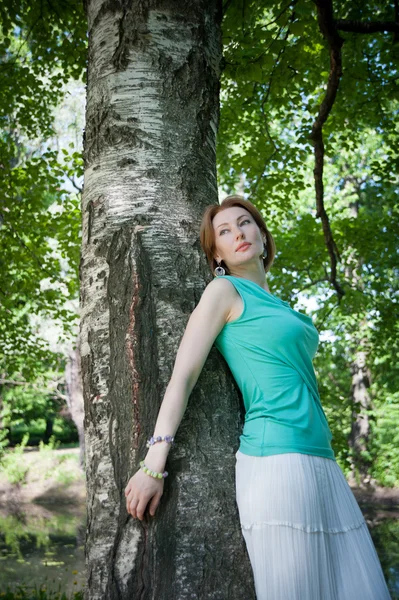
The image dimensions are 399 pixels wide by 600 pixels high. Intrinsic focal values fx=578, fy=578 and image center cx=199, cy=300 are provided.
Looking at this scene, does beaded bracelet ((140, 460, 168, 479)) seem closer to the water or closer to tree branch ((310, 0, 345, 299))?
tree branch ((310, 0, 345, 299))

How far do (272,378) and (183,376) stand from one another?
1.00 feet

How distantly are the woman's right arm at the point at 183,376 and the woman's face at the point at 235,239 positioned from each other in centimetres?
25

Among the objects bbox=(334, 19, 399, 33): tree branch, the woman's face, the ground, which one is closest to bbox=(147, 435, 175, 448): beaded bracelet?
the woman's face

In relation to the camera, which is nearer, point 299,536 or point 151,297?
point 299,536

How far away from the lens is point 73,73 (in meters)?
6.46

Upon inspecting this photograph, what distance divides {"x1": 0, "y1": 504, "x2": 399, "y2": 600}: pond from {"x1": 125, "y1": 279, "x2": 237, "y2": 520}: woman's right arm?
5752 mm

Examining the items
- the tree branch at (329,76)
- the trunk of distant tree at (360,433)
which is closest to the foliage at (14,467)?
the trunk of distant tree at (360,433)

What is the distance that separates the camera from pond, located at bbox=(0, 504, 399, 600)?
28.6ft

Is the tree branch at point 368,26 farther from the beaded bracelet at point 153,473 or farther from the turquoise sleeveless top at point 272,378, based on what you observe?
the beaded bracelet at point 153,473

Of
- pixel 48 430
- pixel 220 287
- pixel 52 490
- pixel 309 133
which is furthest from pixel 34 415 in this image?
pixel 220 287

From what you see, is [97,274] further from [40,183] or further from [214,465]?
[40,183]

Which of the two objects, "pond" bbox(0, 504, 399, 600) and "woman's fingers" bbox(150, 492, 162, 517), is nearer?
"woman's fingers" bbox(150, 492, 162, 517)

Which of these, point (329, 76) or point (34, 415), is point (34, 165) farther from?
point (34, 415)

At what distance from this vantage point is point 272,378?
6.36ft
